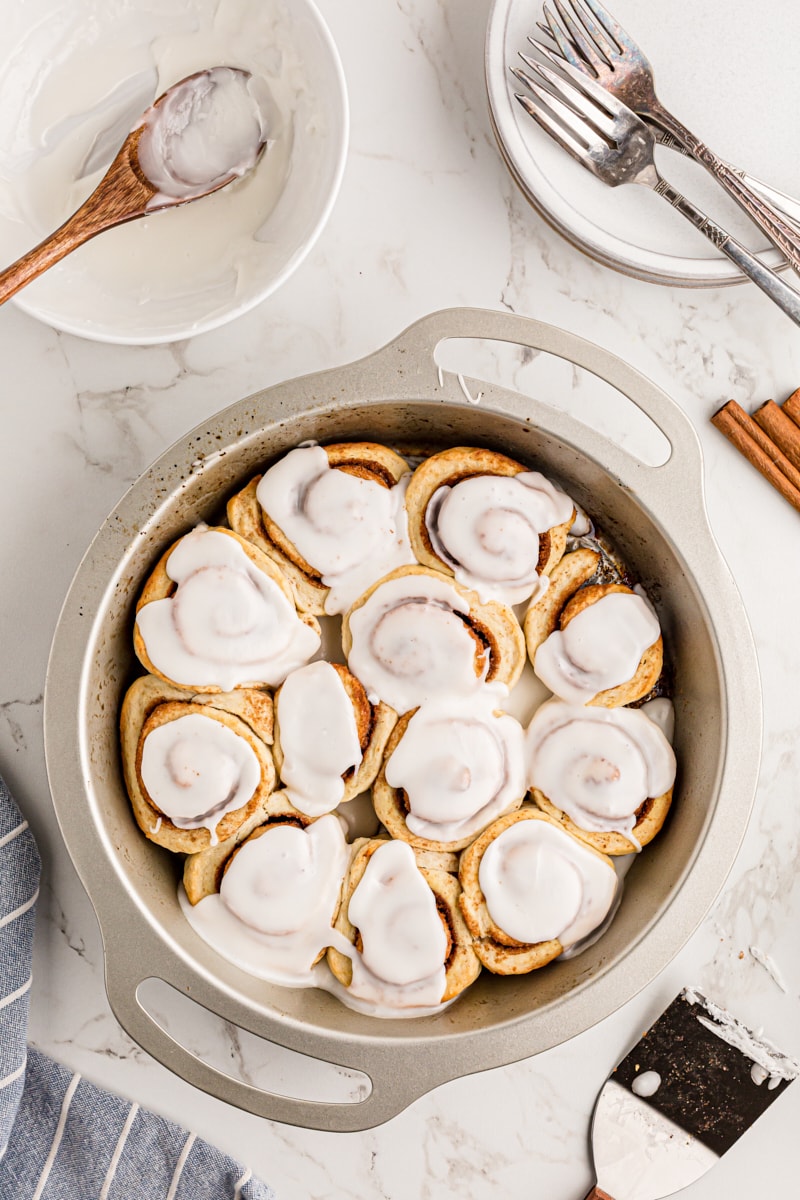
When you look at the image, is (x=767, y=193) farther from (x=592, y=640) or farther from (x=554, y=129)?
(x=592, y=640)

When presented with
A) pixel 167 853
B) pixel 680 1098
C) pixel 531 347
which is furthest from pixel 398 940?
pixel 531 347

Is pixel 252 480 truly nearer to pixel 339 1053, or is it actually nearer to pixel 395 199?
pixel 395 199

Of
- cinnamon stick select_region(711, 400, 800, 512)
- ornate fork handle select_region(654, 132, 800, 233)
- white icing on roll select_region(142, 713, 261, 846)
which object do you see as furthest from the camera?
cinnamon stick select_region(711, 400, 800, 512)

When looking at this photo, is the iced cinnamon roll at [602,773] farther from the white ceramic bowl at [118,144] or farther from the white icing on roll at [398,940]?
the white ceramic bowl at [118,144]

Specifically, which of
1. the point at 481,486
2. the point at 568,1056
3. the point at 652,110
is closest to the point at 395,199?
the point at 652,110

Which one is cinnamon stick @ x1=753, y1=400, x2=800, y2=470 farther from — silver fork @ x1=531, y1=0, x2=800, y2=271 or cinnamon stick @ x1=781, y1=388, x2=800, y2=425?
silver fork @ x1=531, y1=0, x2=800, y2=271

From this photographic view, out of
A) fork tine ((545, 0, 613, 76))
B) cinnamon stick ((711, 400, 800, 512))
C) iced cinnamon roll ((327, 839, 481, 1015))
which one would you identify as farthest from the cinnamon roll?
fork tine ((545, 0, 613, 76))
